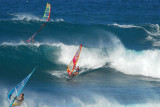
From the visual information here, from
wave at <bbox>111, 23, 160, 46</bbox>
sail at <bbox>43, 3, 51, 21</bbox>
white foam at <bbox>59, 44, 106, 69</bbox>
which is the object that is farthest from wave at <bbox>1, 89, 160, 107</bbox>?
sail at <bbox>43, 3, 51, 21</bbox>

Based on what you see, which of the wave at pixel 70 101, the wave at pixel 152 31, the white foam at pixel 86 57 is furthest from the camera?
the wave at pixel 152 31

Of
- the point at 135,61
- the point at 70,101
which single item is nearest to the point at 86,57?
the point at 135,61

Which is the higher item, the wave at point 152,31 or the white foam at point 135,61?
the wave at point 152,31

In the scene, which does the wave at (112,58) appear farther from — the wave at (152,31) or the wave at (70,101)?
the wave at (70,101)

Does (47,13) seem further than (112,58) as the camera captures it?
Yes

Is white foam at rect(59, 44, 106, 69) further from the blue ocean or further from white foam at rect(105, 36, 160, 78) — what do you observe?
white foam at rect(105, 36, 160, 78)

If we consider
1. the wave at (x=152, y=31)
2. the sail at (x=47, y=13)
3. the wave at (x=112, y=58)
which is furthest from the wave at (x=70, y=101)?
the sail at (x=47, y=13)

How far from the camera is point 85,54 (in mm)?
26469

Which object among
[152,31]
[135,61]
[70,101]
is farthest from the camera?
[152,31]

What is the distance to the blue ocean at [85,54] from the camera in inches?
776

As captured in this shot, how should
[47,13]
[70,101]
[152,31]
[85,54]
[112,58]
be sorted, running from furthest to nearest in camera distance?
[47,13]
[152,31]
[85,54]
[112,58]
[70,101]

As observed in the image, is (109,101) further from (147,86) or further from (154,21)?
(154,21)

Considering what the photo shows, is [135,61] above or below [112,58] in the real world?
below

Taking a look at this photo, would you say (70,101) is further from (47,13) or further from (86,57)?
(47,13)
